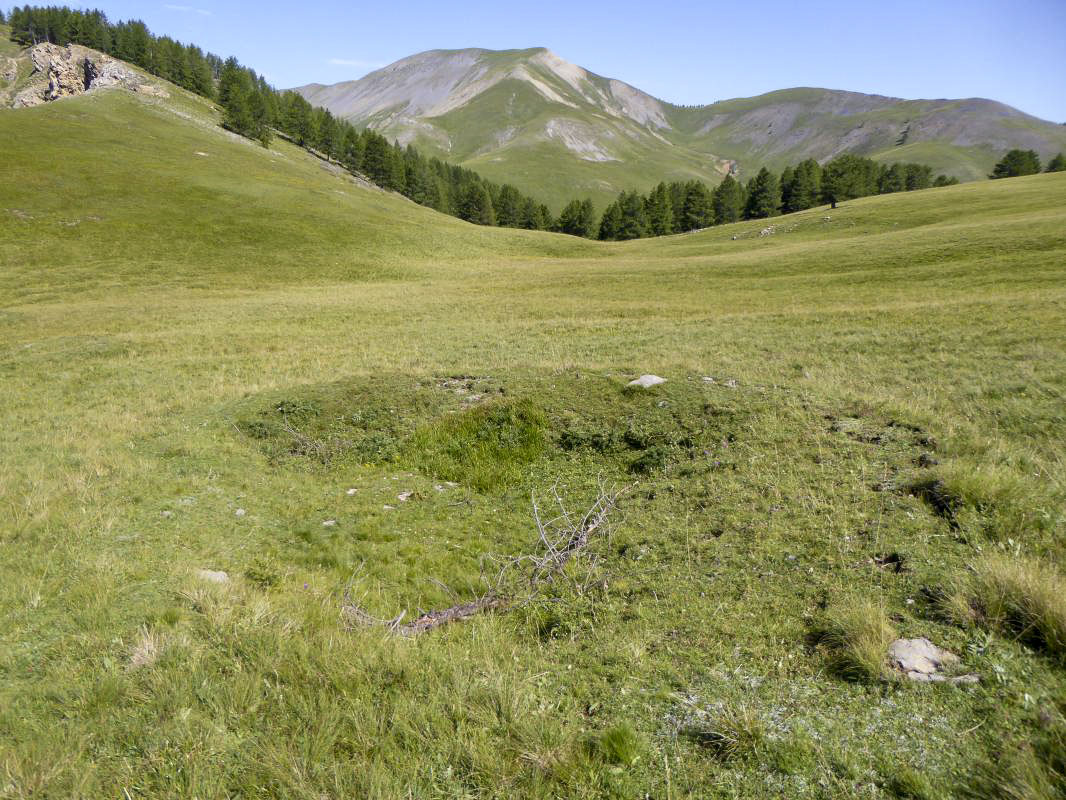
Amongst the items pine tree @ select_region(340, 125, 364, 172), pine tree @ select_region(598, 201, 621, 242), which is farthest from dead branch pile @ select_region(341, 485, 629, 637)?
pine tree @ select_region(340, 125, 364, 172)

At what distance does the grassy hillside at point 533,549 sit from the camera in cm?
346

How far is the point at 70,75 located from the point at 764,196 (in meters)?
162

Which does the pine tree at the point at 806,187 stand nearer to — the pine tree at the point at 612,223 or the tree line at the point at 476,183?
the tree line at the point at 476,183

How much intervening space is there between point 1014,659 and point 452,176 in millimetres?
175108

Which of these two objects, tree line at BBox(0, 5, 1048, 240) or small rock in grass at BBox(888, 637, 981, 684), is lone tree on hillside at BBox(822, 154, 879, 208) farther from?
small rock in grass at BBox(888, 637, 981, 684)

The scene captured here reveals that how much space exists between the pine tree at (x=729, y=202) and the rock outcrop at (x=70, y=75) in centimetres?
12399

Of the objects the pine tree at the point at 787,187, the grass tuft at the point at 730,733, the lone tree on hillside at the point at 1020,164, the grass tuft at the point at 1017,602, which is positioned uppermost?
the lone tree on hillside at the point at 1020,164

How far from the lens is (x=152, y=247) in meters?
50.1

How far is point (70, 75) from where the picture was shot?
118m

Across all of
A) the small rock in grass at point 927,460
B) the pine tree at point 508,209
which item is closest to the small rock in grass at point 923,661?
the small rock in grass at point 927,460

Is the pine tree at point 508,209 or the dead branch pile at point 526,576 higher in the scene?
the pine tree at point 508,209

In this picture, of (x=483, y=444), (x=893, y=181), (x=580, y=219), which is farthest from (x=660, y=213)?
(x=483, y=444)

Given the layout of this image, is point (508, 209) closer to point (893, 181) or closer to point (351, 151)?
point (351, 151)

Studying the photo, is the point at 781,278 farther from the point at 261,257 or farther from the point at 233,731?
the point at 261,257
